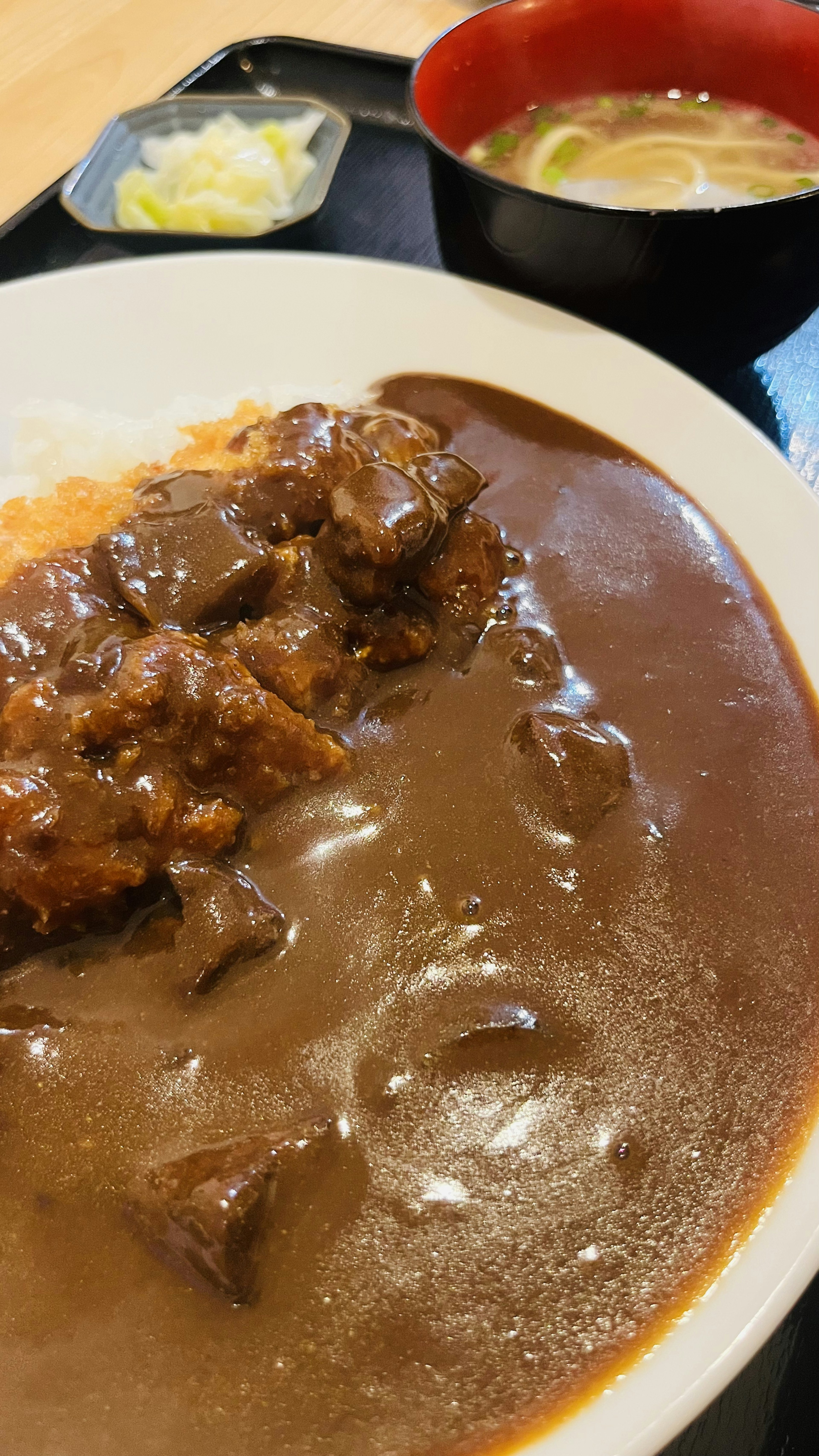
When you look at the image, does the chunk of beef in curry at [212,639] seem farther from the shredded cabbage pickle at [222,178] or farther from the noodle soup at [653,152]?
the shredded cabbage pickle at [222,178]

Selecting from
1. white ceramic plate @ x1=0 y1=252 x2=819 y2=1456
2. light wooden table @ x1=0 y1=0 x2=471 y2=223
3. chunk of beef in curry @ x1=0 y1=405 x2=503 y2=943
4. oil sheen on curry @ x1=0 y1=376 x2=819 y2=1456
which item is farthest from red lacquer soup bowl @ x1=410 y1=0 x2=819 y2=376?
light wooden table @ x1=0 y1=0 x2=471 y2=223

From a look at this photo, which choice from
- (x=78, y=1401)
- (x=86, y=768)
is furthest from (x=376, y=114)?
(x=78, y=1401)

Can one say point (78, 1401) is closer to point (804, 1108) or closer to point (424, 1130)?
point (424, 1130)

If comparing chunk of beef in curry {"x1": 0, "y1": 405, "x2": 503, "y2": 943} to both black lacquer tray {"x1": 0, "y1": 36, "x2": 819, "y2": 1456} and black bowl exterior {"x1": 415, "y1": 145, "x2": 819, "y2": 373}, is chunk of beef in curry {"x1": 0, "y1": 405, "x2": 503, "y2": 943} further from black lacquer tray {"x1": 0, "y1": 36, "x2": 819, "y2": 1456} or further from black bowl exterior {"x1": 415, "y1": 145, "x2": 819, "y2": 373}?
black lacquer tray {"x1": 0, "y1": 36, "x2": 819, "y2": 1456}

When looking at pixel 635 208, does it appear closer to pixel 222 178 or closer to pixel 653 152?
Result: pixel 653 152

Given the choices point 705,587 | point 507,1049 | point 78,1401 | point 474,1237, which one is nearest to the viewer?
point 78,1401

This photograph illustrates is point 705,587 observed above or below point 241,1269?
above
